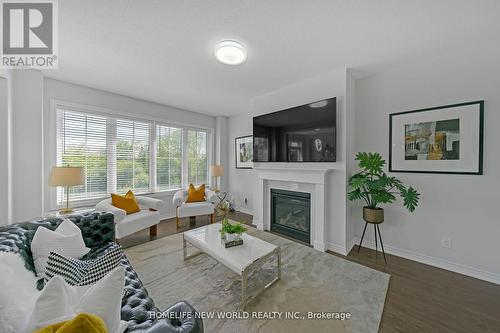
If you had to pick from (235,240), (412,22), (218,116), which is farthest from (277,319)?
(218,116)

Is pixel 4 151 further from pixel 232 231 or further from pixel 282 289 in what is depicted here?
pixel 282 289

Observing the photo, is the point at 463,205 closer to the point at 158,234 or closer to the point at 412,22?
the point at 412,22

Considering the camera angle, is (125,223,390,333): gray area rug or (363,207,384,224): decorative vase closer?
(125,223,390,333): gray area rug

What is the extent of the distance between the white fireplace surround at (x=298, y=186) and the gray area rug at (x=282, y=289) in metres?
0.38

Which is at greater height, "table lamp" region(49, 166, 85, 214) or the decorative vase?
"table lamp" region(49, 166, 85, 214)

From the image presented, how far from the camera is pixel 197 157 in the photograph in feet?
16.5

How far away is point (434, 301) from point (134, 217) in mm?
3688

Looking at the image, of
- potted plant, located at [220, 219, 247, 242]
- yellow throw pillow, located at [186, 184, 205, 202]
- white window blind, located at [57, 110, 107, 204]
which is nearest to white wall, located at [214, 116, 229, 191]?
yellow throw pillow, located at [186, 184, 205, 202]

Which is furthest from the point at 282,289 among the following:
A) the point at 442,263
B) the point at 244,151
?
the point at 244,151

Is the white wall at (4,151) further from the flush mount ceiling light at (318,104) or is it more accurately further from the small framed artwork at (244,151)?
the flush mount ceiling light at (318,104)

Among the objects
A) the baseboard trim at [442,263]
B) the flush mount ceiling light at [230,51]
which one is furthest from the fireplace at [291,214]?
the flush mount ceiling light at [230,51]

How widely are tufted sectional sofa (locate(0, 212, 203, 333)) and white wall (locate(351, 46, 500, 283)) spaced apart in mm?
2941

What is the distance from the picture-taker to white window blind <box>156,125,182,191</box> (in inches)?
170

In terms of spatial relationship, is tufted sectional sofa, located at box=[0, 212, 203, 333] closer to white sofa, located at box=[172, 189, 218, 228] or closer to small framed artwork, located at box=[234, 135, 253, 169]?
white sofa, located at box=[172, 189, 218, 228]
